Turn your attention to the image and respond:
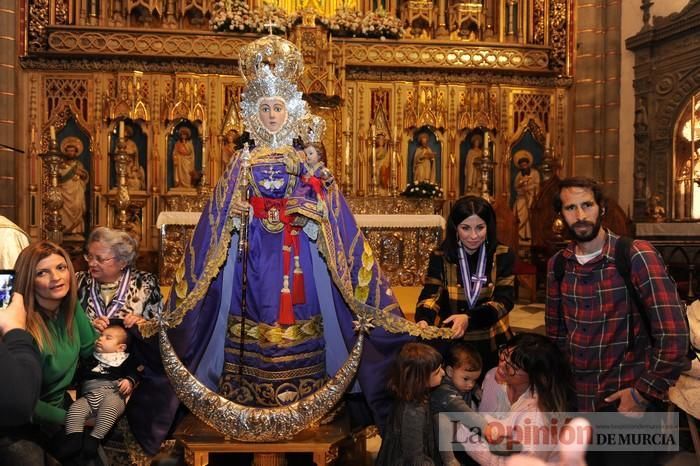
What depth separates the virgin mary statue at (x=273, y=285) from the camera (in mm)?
4051

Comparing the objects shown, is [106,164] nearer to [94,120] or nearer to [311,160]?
[94,120]

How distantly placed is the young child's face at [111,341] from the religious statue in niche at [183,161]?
849 cm

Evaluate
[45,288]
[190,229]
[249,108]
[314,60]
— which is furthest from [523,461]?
[314,60]

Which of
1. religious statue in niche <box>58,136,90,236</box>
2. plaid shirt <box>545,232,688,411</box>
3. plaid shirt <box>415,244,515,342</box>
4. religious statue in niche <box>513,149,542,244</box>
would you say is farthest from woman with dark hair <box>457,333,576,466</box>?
religious statue in niche <box>58,136,90,236</box>

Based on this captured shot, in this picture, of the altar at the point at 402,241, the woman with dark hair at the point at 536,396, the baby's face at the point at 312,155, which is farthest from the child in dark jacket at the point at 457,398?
the altar at the point at 402,241

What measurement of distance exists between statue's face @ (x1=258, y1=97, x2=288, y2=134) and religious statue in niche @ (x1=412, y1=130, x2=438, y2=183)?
7868 mm

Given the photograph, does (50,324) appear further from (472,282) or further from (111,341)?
(472,282)

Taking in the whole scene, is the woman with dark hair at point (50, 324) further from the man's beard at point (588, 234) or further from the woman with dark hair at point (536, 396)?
the man's beard at point (588, 234)

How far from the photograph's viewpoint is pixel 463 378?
3654mm

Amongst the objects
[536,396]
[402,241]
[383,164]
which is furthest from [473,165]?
[536,396]

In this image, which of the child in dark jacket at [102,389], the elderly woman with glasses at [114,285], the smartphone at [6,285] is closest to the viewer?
the smartphone at [6,285]

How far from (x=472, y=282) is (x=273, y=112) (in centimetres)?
170

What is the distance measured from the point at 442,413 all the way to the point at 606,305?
1.04m

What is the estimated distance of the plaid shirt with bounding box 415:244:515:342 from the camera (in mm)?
3785
